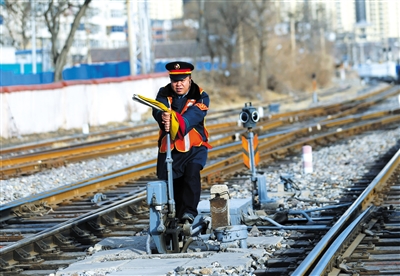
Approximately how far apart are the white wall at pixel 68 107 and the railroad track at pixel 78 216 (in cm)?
1020

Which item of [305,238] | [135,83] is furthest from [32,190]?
[135,83]

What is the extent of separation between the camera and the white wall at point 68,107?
26.7 meters

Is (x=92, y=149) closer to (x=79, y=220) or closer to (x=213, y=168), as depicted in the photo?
(x=213, y=168)

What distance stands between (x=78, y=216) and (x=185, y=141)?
10.9ft

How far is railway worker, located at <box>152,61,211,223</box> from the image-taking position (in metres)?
7.82

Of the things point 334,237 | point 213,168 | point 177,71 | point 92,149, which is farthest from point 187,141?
point 92,149

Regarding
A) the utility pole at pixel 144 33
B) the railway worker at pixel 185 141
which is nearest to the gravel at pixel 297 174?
the railway worker at pixel 185 141

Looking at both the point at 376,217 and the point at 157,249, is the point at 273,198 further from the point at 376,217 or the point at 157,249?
the point at 157,249

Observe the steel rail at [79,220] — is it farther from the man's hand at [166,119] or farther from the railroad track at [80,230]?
the man's hand at [166,119]

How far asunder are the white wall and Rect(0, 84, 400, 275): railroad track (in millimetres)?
10200

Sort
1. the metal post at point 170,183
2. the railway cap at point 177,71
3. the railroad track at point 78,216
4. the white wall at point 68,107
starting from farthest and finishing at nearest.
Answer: the white wall at point 68,107 → the railroad track at point 78,216 → the railway cap at point 177,71 → the metal post at point 170,183

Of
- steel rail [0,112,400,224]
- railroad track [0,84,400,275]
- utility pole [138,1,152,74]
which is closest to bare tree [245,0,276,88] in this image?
utility pole [138,1,152,74]

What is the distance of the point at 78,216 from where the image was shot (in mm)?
10750

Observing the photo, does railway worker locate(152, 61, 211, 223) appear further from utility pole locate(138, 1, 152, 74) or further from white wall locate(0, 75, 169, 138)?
utility pole locate(138, 1, 152, 74)
